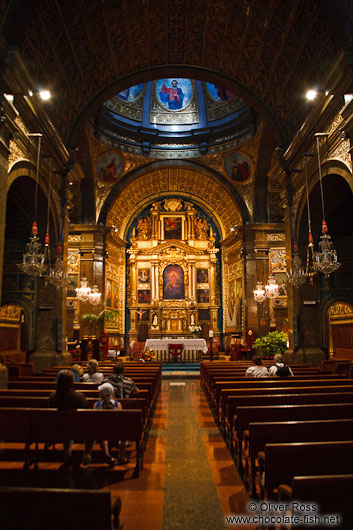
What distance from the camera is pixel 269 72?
11.8 meters

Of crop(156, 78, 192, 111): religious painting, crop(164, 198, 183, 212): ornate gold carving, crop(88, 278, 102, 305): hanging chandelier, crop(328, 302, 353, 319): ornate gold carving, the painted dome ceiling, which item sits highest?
crop(156, 78, 192, 111): religious painting

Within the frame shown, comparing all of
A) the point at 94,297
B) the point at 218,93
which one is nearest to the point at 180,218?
the point at 218,93

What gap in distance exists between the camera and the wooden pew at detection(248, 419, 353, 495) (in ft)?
11.2

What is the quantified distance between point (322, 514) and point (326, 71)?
9892 mm

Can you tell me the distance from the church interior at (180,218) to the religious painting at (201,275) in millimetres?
137

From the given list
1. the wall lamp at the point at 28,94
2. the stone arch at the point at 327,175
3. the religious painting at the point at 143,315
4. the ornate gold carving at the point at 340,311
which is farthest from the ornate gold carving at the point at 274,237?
the wall lamp at the point at 28,94

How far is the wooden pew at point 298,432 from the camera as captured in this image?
3.42m

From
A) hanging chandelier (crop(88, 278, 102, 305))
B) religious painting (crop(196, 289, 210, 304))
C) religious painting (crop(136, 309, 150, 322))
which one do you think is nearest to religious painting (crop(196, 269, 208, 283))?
religious painting (crop(196, 289, 210, 304))

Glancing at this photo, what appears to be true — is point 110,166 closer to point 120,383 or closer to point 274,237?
point 274,237

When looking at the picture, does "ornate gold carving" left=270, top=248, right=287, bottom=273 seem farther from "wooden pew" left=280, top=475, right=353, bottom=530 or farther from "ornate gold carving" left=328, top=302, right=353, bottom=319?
"wooden pew" left=280, top=475, right=353, bottom=530

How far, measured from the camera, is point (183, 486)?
4.02 metres

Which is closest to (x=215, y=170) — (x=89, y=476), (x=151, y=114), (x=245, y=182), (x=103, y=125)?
(x=245, y=182)

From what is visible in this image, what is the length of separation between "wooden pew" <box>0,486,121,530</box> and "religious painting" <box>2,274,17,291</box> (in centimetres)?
1116

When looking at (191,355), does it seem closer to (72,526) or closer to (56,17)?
(56,17)
